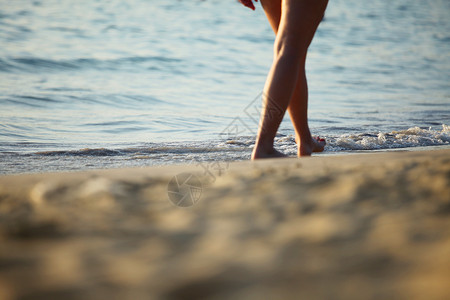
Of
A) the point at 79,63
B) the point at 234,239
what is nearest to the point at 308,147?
the point at 234,239

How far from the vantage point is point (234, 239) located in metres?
0.67

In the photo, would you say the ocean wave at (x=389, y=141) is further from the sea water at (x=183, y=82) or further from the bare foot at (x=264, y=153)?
the bare foot at (x=264, y=153)

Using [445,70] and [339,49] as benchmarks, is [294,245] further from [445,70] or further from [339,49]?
[339,49]

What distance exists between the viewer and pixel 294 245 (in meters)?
0.64

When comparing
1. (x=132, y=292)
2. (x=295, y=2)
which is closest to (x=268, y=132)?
(x=295, y=2)

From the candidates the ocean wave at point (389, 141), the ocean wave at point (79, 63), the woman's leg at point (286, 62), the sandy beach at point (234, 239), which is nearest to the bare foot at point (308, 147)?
the woman's leg at point (286, 62)

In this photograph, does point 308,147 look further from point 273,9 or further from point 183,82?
point 183,82

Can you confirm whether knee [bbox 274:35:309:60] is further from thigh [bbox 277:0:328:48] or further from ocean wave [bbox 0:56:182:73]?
ocean wave [bbox 0:56:182:73]

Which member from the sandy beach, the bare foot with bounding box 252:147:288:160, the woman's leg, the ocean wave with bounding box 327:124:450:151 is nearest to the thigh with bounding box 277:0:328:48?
the woman's leg

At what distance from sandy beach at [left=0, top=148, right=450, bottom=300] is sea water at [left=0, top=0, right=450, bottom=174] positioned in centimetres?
157

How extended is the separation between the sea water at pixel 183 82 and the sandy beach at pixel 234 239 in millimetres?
1571

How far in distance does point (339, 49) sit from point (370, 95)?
18.0ft

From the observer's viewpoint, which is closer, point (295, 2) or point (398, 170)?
point (398, 170)

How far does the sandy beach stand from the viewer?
525 mm
